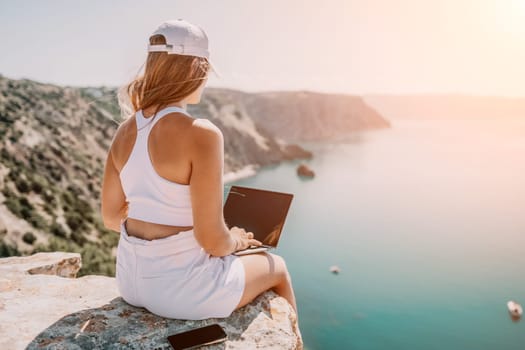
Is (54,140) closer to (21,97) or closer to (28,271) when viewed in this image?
(21,97)

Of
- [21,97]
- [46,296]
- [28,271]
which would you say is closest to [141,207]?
[46,296]

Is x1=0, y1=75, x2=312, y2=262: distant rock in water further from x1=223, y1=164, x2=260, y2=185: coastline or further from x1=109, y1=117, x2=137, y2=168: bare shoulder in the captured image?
x1=223, y1=164, x2=260, y2=185: coastline

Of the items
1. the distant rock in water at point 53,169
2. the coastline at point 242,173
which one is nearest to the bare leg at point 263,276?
the distant rock in water at point 53,169

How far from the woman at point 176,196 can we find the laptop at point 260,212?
27 centimetres

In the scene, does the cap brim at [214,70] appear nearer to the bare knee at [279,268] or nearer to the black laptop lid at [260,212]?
the black laptop lid at [260,212]

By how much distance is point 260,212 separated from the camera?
2270 mm

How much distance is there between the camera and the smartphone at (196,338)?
5.64 feet

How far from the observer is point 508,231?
32.6 metres

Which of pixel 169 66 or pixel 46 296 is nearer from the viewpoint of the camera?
pixel 169 66

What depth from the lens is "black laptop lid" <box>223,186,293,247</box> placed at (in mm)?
2191

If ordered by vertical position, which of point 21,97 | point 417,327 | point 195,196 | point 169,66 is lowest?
point 417,327

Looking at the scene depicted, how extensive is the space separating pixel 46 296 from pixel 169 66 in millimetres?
1492

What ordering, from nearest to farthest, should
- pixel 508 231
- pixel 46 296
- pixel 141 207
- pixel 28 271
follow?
pixel 141 207, pixel 46 296, pixel 28 271, pixel 508 231

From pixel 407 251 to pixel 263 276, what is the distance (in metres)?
28.5
